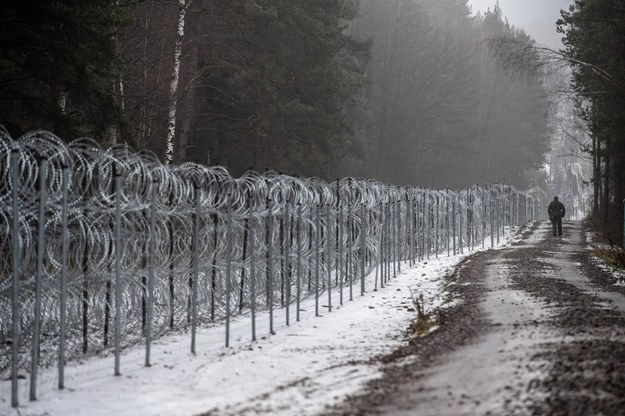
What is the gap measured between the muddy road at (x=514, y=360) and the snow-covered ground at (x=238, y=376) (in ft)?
1.28

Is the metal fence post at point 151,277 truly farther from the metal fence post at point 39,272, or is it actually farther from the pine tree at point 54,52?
the pine tree at point 54,52

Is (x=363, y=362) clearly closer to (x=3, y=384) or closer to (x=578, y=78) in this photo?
(x=3, y=384)

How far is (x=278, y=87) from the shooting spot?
95.2 ft

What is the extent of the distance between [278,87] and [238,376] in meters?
22.7

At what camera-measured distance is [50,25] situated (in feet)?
39.2

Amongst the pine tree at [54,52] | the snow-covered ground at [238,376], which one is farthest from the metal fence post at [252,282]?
the pine tree at [54,52]

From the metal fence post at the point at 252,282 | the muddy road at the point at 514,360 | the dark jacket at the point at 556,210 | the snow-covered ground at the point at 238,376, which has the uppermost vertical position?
the dark jacket at the point at 556,210

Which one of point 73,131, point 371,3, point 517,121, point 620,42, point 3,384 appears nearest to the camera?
point 3,384

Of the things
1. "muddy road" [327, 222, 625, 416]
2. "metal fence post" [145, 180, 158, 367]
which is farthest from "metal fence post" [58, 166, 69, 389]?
"muddy road" [327, 222, 625, 416]

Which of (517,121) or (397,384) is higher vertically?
(517,121)

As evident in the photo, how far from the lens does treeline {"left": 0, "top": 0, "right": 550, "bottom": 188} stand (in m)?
11.8

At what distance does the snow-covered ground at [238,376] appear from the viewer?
20.1 ft

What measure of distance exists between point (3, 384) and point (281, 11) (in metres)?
22.7

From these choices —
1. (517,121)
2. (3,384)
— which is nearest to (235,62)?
(3,384)
